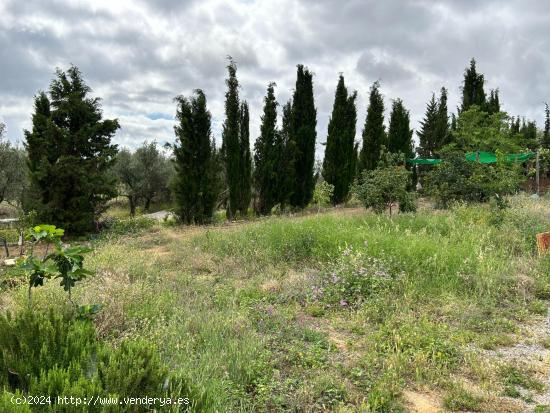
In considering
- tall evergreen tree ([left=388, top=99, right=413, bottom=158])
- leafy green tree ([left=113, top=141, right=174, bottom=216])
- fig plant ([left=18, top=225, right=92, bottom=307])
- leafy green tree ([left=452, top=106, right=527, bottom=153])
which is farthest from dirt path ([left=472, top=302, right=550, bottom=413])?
leafy green tree ([left=113, top=141, right=174, bottom=216])

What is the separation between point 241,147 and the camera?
54.6 ft

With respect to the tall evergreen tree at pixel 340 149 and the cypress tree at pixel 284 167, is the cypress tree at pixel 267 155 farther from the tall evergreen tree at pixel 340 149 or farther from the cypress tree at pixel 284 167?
the tall evergreen tree at pixel 340 149

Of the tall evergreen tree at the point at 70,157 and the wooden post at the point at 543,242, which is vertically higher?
the tall evergreen tree at the point at 70,157

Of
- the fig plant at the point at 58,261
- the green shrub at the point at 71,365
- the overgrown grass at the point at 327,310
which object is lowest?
the overgrown grass at the point at 327,310

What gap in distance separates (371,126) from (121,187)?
14.2m

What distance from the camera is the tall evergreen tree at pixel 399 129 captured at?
2134 centimetres

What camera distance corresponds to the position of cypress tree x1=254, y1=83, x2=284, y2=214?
55.5 feet

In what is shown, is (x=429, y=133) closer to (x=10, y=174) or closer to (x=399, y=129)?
(x=399, y=129)

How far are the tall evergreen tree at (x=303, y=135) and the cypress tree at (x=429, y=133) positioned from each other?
9.50 metres

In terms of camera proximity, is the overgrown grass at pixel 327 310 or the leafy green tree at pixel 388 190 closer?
the overgrown grass at pixel 327 310

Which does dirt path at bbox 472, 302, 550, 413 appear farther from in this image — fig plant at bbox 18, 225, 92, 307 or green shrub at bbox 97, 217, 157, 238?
green shrub at bbox 97, 217, 157, 238

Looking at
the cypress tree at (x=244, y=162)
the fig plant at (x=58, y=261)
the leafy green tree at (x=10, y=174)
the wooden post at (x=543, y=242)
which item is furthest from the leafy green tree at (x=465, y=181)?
the leafy green tree at (x=10, y=174)

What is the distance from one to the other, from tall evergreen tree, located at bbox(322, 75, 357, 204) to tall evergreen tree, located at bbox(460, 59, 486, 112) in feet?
28.3

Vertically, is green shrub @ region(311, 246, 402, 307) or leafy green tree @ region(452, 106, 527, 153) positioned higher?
leafy green tree @ region(452, 106, 527, 153)
